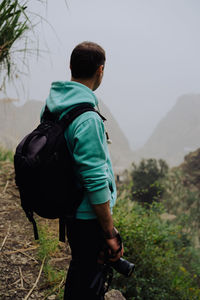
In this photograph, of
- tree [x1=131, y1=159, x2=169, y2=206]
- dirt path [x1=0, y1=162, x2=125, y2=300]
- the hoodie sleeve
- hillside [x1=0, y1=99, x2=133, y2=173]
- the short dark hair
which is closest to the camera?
the hoodie sleeve

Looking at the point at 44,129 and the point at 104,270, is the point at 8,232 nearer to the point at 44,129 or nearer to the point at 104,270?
the point at 104,270

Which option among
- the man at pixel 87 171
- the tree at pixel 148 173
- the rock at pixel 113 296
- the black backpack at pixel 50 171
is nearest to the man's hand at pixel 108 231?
the man at pixel 87 171

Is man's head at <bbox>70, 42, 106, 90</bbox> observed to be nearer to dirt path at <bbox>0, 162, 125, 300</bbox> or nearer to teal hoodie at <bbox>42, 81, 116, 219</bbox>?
teal hoodie at <bbox>42, 81, 116, 219</bbox>

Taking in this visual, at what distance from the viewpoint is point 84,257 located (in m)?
1.32

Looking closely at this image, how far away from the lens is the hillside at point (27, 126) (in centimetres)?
352

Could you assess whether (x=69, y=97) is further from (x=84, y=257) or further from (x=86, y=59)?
(x=84, y=257)

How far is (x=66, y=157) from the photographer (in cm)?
121

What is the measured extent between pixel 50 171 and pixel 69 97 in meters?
0.36

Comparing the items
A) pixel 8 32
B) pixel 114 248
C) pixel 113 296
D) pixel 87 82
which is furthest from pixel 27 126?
pixel 114 248

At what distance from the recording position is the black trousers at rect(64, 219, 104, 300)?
129 centimetres

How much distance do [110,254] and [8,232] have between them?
1.78 m

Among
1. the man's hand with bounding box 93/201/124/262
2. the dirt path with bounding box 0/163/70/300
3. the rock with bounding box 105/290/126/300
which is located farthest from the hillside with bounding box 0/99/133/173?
the rock with bounding box 105/290/126/300

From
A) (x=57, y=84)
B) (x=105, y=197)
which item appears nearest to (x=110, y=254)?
Answer: (x=105, y=197)

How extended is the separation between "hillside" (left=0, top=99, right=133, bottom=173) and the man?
0.78 ft
